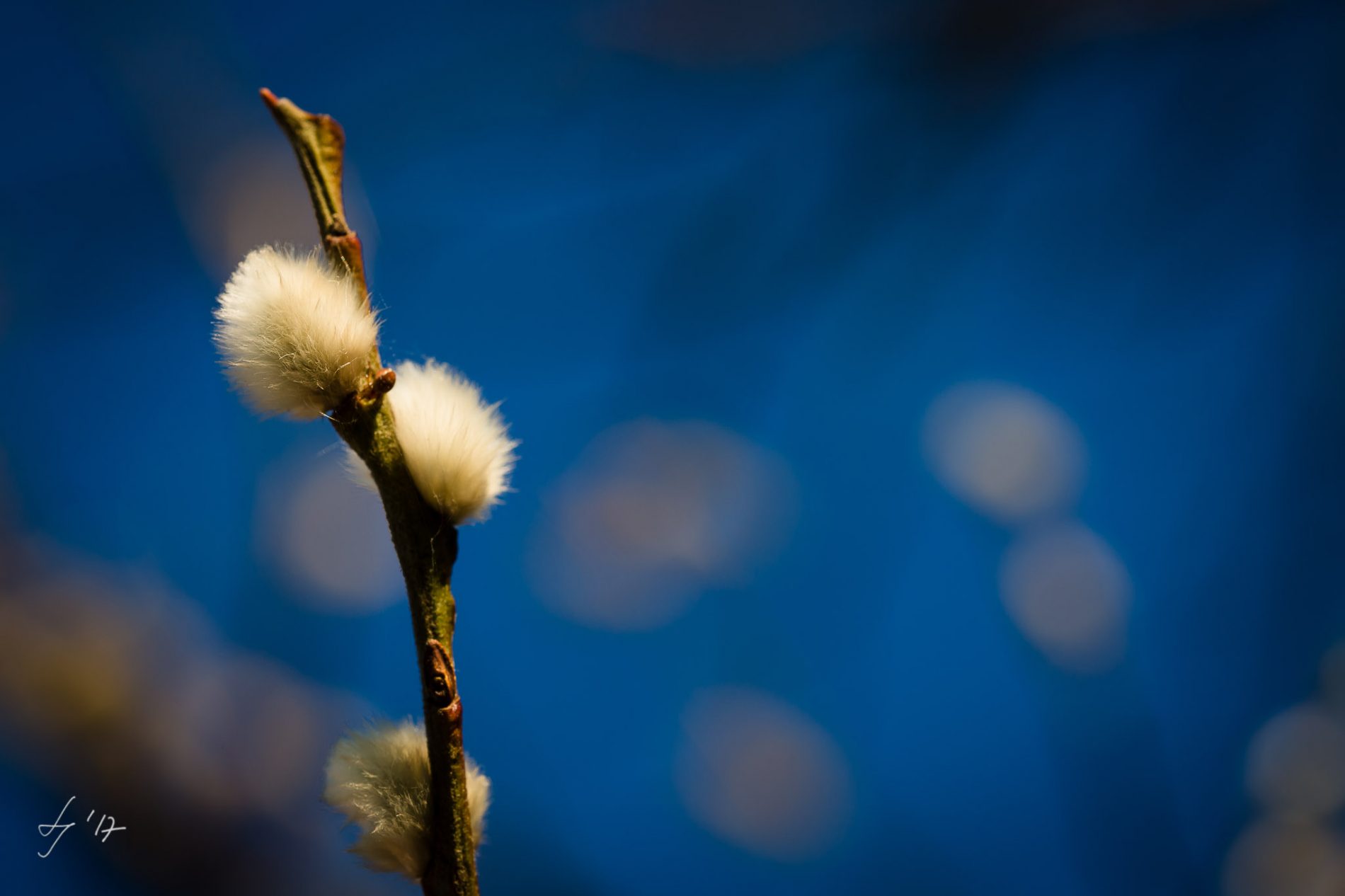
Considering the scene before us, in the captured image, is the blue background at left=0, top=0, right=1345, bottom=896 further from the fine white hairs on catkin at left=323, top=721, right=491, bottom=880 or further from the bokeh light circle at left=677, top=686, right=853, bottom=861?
the fine white hairs on catkin at left=323, top=721, right=491, bottom=880

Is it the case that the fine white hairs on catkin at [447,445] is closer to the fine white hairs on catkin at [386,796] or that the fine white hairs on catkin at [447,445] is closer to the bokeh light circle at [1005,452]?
the fine white hairs on catkin at [386,796]

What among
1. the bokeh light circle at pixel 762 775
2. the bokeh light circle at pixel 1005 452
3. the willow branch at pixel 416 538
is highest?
the bokeh light circle at pixel 1005 452

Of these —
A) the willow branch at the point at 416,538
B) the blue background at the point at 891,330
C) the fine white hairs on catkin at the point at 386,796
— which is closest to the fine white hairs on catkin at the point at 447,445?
the willow branch at the point at 416,538

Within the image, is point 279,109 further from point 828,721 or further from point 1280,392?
point 1280,392
